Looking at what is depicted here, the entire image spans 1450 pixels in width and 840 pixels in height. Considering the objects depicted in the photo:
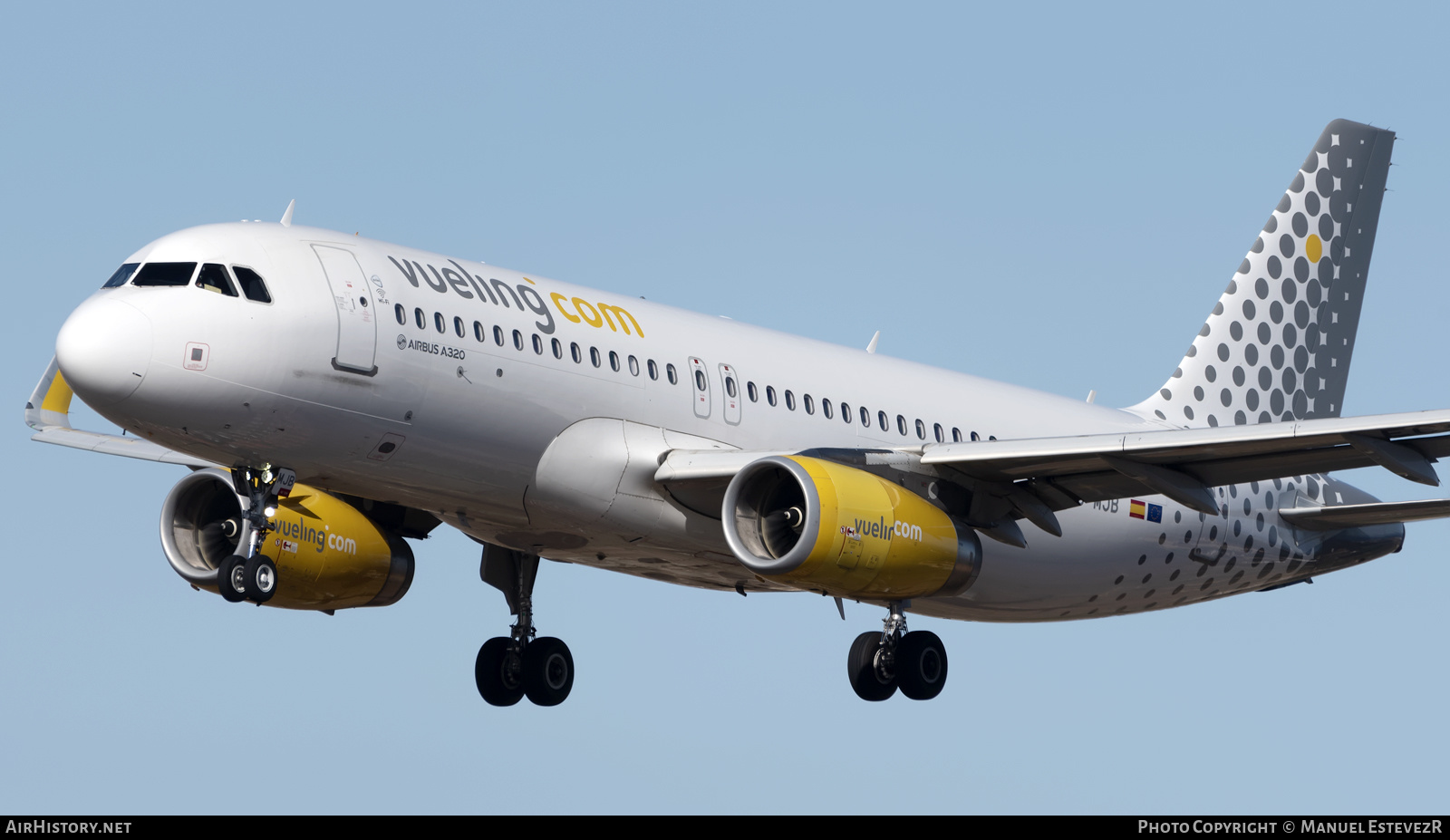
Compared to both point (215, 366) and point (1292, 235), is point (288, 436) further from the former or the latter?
point (1292, 235)

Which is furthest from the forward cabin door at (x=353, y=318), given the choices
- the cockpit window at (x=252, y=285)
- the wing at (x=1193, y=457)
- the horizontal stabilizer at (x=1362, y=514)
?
the horizontal stabilizer at (x=1362, y=514)

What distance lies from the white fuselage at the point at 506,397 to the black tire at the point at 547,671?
105 inches

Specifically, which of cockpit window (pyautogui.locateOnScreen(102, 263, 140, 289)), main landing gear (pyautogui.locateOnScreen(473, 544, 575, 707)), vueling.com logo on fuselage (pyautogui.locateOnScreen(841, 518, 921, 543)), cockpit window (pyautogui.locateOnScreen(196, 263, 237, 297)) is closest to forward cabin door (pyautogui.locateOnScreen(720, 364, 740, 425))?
vueling.com logo on fuselage (pyautogui.locateOnScreen(841, 518, 921, 543))

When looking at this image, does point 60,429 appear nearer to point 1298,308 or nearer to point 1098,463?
point 1098,463

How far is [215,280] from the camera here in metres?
25.0

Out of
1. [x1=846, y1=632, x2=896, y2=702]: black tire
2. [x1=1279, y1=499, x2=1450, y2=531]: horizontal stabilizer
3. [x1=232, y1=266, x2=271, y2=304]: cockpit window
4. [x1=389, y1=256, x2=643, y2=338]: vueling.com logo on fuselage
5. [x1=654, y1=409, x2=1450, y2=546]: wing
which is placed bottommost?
[x1=846, y1=632, x2=896, y2=702]: black tire

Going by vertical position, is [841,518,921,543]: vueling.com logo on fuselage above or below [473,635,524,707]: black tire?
above

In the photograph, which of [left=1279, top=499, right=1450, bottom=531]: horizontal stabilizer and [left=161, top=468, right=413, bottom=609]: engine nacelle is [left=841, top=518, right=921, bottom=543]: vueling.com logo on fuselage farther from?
[left=1279, top=499, right=1450, bottom=531]: horizontal stabilizer

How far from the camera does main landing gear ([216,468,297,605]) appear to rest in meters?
25.5

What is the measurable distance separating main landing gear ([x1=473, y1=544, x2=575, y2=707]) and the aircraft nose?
10215 mm
